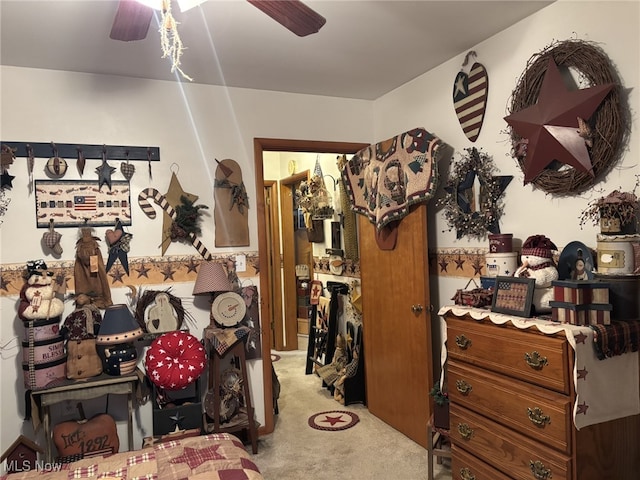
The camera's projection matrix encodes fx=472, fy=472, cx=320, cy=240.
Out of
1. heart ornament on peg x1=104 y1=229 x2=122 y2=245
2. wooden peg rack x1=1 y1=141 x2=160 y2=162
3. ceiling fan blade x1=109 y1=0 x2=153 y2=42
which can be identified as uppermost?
ceiling fan blade x1=109 y1=0 x2=153 y2=42

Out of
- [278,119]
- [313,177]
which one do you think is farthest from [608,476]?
[313,177]

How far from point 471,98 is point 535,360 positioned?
1.65m

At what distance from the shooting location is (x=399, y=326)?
10.9ft

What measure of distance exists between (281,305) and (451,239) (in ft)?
10.1

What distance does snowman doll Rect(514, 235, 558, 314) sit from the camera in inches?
81.5

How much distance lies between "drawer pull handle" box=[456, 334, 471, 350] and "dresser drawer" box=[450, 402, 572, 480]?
0.31 metres

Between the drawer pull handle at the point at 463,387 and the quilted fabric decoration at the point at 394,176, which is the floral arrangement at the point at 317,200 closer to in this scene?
the quilted fabric decoration at the point at 394,176

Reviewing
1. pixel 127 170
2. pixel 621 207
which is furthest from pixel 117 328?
pixel 621 207

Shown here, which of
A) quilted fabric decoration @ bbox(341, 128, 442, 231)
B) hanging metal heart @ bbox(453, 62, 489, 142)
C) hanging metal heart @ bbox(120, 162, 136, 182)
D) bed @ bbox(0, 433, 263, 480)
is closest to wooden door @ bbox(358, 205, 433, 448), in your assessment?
quilted fabric decoration @ bbox(341, 128, 442, 231)

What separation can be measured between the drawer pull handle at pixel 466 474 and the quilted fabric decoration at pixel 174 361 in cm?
159

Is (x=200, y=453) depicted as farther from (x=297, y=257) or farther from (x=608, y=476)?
(x=297, y=257)

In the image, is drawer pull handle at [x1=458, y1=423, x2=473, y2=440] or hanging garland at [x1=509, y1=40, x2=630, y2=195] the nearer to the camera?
hanging garland at [x1=509, y1=40, x2=630, y2=195]

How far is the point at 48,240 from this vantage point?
2.89 meters

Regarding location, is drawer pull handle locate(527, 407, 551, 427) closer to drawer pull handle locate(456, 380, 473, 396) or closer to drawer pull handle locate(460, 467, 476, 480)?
drawer pull handle locate(456, 380, 473, 396)
